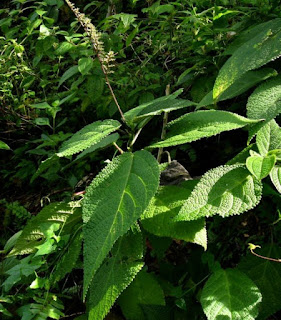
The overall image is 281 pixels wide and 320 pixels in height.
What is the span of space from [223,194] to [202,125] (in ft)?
0.61

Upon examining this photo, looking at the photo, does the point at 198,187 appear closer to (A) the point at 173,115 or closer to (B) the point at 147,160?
(B) the point at 147,160

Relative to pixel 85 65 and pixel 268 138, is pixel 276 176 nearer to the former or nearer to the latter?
pixel 268 138

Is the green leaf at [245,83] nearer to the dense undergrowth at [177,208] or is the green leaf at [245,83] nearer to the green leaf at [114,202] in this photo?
the dense undergrowth at [177,208]

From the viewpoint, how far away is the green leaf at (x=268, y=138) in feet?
3.40

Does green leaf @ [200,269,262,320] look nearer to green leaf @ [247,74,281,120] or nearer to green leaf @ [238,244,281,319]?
green leaf @ [238,244,281,319]

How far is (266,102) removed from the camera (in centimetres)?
109

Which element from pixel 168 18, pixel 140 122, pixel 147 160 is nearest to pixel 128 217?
pixel 147 160

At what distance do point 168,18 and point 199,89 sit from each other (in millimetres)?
510

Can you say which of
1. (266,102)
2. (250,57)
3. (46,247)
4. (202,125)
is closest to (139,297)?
(46,247)

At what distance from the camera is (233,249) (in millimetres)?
1438

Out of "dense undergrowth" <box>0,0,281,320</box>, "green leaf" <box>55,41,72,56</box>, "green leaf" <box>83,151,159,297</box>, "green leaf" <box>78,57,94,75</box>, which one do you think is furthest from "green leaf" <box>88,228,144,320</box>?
"green leaf" <box>55,41,72,56</box>

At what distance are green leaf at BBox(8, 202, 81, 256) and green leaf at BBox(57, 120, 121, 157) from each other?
→ 18cm

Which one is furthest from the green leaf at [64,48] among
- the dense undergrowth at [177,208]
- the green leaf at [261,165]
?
the green leaf at [261,165]

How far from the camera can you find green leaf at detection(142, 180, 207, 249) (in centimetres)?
93
